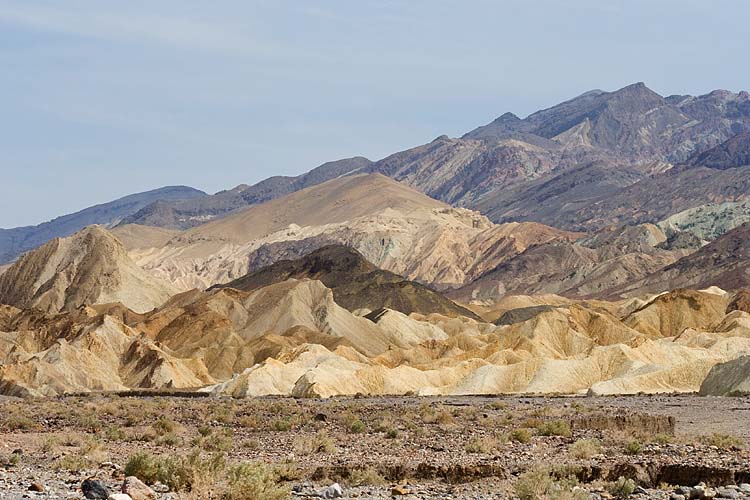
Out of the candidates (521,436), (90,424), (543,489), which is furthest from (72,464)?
(90,424)

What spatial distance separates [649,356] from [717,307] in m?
72.4

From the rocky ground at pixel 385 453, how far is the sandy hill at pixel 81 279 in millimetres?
131803

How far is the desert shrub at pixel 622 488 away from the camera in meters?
22.1

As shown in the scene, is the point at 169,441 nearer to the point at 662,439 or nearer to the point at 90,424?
the point at 90,424

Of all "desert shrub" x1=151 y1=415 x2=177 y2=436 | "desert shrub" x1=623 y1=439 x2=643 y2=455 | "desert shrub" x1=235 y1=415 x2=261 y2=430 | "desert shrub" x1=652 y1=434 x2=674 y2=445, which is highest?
"desert shrub" x1=151 y1=415 x2=177 y2=436

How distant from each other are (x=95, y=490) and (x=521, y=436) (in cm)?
1653

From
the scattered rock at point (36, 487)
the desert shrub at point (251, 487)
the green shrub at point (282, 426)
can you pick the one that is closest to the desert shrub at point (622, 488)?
the desert shrub at point (251, 487)

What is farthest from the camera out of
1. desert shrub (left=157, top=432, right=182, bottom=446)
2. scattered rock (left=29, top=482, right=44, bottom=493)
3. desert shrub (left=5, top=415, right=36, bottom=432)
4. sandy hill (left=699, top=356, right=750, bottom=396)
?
sandy hill (left=699, top=356, right=750, bottom=396)

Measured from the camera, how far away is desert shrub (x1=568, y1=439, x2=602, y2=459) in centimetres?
2853

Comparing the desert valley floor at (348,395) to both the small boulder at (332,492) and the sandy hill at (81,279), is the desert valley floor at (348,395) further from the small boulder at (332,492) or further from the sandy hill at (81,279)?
the sandy hill at (81,279)

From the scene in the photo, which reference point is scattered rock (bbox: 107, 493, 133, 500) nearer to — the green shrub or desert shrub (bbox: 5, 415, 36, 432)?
the green shrub

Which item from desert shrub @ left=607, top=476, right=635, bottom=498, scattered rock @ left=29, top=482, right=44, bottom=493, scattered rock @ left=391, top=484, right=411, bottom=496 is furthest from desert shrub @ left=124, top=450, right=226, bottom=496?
desert shrub @ left=607, top=476, right=635, bottom=498

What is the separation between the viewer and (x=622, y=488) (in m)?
22.1

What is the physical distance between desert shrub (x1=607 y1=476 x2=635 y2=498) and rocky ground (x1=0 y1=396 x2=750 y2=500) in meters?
0.02
